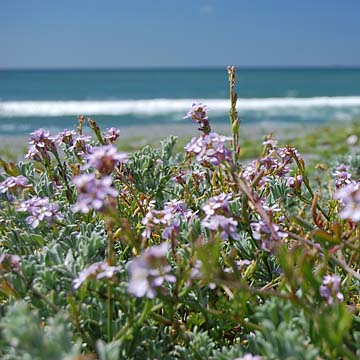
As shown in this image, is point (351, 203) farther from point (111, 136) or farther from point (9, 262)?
point (111, 136)

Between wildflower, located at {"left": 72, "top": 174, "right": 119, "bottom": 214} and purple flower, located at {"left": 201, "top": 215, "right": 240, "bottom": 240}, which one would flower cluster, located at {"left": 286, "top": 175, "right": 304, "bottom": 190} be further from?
wildflower, located at {"left": 72, "top": 174, "right": 119, "bottom": 214}

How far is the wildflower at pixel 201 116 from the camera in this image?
5.50ft

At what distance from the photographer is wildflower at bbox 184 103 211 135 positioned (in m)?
1.68

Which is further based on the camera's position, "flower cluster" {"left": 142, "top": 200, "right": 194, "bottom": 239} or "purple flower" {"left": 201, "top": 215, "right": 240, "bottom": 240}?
"flower cluster" {"left": 142, "top": 200, "right": 194, "bottom": 239}

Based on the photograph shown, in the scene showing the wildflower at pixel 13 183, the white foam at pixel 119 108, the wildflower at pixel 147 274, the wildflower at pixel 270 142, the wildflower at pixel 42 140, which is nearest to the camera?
the wildflower at pixel 147 274

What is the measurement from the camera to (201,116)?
1695mm

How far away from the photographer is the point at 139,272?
1011 mm

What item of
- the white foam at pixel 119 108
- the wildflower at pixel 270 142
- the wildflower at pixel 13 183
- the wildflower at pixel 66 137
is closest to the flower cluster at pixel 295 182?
the wildflower at pixel 270 142

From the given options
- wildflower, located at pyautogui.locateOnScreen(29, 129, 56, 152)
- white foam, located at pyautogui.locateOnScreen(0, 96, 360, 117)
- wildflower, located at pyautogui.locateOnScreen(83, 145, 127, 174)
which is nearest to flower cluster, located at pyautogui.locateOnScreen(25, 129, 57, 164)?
wildflower, located at pyautogui.locateOnScreen(29, 129, 56, 152)

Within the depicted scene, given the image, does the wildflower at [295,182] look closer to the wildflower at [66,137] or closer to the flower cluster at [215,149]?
the flower cluster at [215,149]

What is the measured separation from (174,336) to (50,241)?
43 cm

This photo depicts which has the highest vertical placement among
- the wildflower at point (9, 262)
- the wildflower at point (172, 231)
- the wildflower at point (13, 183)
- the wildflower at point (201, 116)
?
the wildflower at point (201, 116)

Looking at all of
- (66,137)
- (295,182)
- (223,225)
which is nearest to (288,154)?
(295,182)

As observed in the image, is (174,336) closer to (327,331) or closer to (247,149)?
(327,331)
